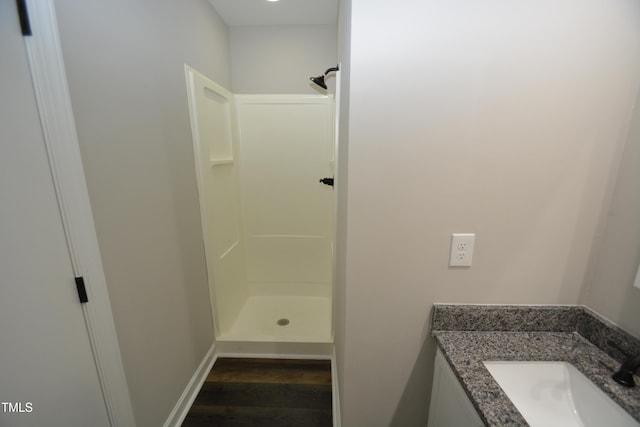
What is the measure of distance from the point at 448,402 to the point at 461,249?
57 cm

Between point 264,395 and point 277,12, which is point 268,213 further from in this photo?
point 277,12

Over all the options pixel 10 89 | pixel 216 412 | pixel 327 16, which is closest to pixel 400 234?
pixel 10 89

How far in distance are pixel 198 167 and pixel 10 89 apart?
95 centimetres

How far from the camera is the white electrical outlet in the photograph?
94cm

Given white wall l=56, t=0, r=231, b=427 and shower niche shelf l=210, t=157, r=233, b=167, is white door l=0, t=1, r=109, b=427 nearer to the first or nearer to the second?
white wall l=56, t=0, r=231, b=427

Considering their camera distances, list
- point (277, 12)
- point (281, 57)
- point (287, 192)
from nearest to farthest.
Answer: point (277, 12), point (281, 57), point (287, 192)

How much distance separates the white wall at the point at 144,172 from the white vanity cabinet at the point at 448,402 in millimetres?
1304

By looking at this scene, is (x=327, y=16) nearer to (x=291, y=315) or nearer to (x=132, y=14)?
(x=132, y=14)

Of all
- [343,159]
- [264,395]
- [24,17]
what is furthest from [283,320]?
[24,17]

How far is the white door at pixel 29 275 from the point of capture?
663 millimetres

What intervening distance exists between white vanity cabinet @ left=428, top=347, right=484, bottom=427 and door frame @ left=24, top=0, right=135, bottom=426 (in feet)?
4.23

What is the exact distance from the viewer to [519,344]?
3.02 feet

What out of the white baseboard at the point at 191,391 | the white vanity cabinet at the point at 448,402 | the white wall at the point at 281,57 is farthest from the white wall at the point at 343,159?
the white baseboard at the point at 191,391

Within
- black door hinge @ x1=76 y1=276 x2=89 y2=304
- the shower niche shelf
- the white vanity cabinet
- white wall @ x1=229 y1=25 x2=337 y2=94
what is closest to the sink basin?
the white vanity cabinet
